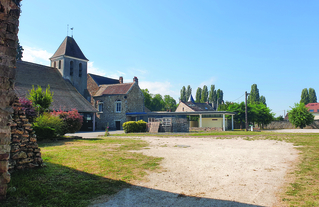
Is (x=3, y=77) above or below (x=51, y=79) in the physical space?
below

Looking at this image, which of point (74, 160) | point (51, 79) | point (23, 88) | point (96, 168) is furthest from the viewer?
point (51, 79)

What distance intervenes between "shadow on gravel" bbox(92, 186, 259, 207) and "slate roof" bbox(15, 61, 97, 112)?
25.3 metres

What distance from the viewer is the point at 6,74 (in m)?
3.77

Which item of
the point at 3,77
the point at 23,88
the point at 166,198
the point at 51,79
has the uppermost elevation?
the point at 51,79

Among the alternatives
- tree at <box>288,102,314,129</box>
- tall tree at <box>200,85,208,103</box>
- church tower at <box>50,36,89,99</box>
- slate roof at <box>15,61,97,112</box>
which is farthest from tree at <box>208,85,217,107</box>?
slate roof at <box>15,61,97,112</box>

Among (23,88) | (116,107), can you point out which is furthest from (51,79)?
(116,107)

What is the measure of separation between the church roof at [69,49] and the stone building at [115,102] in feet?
23.4

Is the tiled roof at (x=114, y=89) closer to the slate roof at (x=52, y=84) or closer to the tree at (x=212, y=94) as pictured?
the slate roof at (x=52, y=84)

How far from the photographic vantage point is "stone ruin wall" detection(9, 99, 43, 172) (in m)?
5.19

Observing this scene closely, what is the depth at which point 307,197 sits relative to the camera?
12.3 feet

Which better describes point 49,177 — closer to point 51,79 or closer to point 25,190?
point 25,190

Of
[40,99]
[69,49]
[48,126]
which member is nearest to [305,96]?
[69,49]

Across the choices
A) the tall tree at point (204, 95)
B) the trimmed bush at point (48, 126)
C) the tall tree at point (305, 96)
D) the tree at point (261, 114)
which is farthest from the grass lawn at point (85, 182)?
the tall tree at point (305, 96)

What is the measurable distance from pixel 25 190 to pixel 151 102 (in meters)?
66.2
